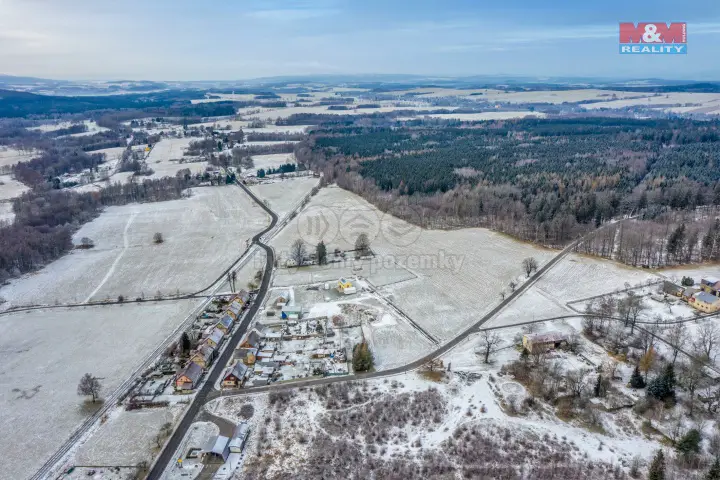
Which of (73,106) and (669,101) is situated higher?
(73,106)

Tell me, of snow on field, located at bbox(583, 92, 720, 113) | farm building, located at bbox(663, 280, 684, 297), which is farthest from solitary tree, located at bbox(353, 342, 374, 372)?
snow on field, located at bbox(583, 92, 720, 113)

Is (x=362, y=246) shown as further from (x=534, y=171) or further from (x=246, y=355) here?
(x=534, y=171)

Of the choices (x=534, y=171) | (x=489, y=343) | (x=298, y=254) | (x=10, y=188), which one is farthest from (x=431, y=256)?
(x=10, y=188)

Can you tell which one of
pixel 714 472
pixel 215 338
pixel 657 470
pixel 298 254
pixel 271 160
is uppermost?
pixel 271 160

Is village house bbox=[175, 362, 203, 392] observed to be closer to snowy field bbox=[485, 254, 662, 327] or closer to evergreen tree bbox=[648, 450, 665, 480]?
snowy field bbox=[485, 254, 662, 327]

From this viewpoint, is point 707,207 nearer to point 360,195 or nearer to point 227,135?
point 360,195

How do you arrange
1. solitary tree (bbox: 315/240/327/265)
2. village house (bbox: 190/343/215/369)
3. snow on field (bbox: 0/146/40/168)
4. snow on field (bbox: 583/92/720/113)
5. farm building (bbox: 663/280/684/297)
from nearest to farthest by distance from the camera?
village house (bbox: 190/343/215/369), farm building (bbox: 663/280/684/297), solitary tree (bbox: 315/240/327/265), snow on field (bbox: 0/146/40/168), snow on field (bbox: 583/92/720/113)
